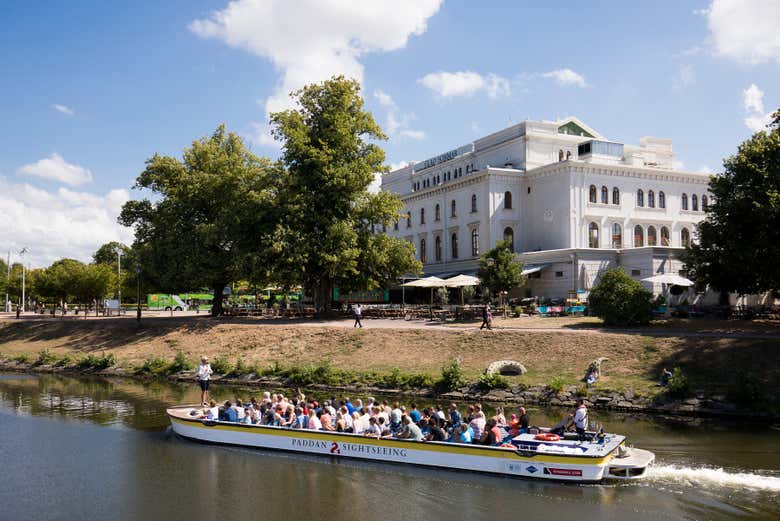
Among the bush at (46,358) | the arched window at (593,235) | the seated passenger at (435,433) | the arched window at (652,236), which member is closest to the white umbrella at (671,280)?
the arched window at (593,235)

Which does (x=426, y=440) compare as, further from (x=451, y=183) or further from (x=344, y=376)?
(x=451, y=183)

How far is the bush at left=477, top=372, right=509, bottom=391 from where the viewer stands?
2988cm

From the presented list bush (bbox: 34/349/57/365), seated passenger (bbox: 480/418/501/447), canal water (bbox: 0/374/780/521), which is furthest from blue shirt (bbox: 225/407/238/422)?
bush (bbox: 34/349/57/365)

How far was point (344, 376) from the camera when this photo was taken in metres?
34.2

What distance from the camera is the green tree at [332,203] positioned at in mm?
45750

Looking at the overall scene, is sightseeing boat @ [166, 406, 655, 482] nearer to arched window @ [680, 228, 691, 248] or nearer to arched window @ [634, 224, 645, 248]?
arched window @ [634, 224, 645, 248]

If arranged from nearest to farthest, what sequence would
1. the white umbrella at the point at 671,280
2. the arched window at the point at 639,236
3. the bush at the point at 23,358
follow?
the white umbrella at the point at 671,280, the bush at the point at 23,358, the arched window at the point at 639,236

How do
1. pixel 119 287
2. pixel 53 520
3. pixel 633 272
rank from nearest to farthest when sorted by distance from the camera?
pixel 53 520 < pixel 633 272 < pixel 119 287

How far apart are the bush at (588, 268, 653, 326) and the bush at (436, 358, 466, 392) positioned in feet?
36.5

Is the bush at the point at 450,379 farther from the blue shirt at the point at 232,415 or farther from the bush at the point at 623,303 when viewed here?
the blue shirt at the point at 232,415

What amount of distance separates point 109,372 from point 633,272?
4006 centimetres

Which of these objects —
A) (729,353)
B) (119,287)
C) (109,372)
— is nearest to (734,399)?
(729,353)

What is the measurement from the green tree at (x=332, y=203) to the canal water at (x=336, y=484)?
72.7 ft

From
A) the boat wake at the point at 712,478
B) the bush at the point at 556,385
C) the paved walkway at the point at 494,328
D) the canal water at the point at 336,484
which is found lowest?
the canal water at the point at 336,484
